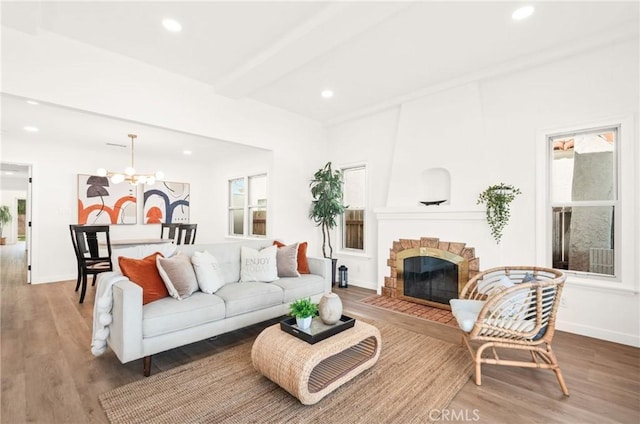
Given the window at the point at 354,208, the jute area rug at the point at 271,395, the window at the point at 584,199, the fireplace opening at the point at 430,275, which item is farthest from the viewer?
the window at the point at 354,208

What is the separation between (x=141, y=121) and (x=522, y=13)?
4.00 m

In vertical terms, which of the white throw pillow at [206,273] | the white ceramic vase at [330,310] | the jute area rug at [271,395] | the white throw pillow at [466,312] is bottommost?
the jute area rug at [271,395]

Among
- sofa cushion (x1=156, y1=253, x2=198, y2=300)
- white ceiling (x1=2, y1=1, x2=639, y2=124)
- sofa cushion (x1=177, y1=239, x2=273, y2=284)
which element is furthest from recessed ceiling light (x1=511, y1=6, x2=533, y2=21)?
sofa cushion (x1=156, y1=253, x2=198, y2=300)

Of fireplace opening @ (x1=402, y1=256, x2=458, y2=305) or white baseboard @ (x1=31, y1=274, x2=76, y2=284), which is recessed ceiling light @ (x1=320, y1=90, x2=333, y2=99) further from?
white baseboard @ (x1=31, y1=274, x2=76, y2=284)

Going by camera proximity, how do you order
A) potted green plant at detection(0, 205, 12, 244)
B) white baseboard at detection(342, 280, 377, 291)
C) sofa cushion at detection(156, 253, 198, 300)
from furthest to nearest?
1. potted green plant at detection(0, 205, 12, 244)
2. white baseboard at detection(342, 280, 377, 291)
3. sofa cushion at detection(156, 253, 198, 300)

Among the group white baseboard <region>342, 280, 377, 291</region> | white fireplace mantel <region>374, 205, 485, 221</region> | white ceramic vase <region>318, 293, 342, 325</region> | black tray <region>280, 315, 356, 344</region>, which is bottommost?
white baseboard <region>342, 280, 377, 291</region>

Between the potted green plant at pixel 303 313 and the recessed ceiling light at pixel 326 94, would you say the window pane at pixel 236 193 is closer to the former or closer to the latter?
the recessed ceiling light at pixel 326 94

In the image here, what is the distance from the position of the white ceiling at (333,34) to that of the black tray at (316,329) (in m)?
2.52

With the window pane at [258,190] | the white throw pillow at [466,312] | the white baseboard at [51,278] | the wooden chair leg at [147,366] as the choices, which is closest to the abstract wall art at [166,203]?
the white baseboard at [51,278]

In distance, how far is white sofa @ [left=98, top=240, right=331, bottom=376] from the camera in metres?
2.21

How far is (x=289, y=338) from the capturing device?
2.12 metres

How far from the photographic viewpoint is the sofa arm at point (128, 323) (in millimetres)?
2162

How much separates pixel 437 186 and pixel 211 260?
3.23 m

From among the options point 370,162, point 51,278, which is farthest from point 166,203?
point 370,162
